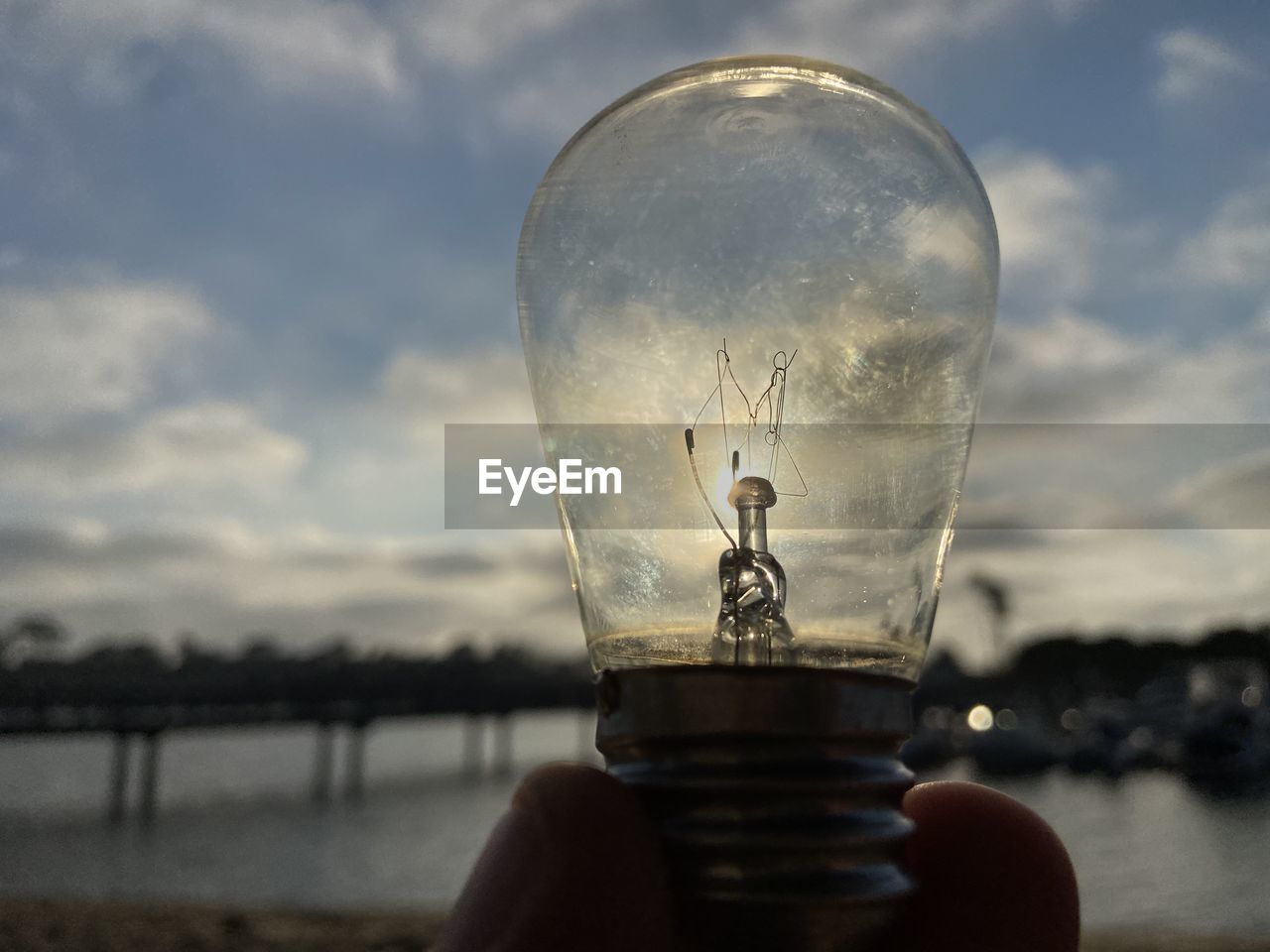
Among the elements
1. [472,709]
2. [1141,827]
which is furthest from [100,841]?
[1141,827]

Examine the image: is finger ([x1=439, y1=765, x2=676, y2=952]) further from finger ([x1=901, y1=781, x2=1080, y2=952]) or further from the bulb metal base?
finger ([x1=901, y1=781, x2=1080, y2=952])

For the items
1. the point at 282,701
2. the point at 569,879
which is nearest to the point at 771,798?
the point at 569,879

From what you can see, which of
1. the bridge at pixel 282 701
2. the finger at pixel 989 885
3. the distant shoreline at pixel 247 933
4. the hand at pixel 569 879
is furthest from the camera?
the bridge at pixel 282 701

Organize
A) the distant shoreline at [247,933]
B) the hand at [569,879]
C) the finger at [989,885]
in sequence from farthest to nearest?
1. the distant shoreline at [247,933]
2. the finger at [989,885]
3. the hand at [569,879]

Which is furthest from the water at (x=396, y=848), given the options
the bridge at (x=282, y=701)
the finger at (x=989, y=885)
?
the finger at (x=989, y=885)

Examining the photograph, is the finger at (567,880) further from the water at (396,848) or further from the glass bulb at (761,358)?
the water at (396,848)

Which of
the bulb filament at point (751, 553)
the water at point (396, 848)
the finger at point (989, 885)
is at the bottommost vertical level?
the water at point (396, 848)

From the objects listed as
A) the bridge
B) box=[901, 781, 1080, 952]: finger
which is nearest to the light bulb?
box=[901, 781, 1080, 952]: finger

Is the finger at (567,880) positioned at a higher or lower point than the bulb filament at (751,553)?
lower
